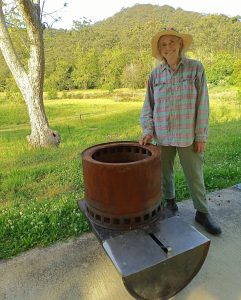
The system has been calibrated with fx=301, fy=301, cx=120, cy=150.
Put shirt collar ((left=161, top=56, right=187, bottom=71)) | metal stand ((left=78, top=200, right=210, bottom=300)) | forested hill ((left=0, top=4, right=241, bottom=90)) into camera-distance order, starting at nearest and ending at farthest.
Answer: metal stand ((left=78, top=200, right=210, bottom=300)), shirt collar ((left=161, top=56, right=187, bottom=71)), forested hill ((left=0, top=4, right=241, bottom=90))

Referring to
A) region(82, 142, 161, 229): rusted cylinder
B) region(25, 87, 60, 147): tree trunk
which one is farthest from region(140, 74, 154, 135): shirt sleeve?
region(25, 87, 60, 147): tree trunk

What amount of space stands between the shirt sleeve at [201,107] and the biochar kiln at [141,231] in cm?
64

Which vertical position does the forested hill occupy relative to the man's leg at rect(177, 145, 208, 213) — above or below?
above

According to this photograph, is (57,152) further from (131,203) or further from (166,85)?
(131,203)

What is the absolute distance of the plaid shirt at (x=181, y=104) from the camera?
97.2 inches

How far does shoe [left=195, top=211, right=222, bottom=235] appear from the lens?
283 cm

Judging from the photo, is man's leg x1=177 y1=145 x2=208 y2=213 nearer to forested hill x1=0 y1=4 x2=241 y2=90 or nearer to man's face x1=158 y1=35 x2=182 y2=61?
man's face x1=158 y1=35 x2=182 y2=61

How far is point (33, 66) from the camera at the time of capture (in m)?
8.45

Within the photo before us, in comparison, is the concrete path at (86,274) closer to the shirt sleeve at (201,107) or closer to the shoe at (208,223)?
the shoe at (208,223)

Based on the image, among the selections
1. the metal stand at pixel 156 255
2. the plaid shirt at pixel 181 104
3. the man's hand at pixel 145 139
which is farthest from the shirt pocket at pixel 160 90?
the metal stand at pixel 156 255

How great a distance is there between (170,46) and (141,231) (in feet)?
4.93

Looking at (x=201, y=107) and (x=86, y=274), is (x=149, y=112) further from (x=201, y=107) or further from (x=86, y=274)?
(x=86, y=274)

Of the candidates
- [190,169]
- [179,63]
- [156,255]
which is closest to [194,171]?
[190,169]

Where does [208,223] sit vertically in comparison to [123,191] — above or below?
below
